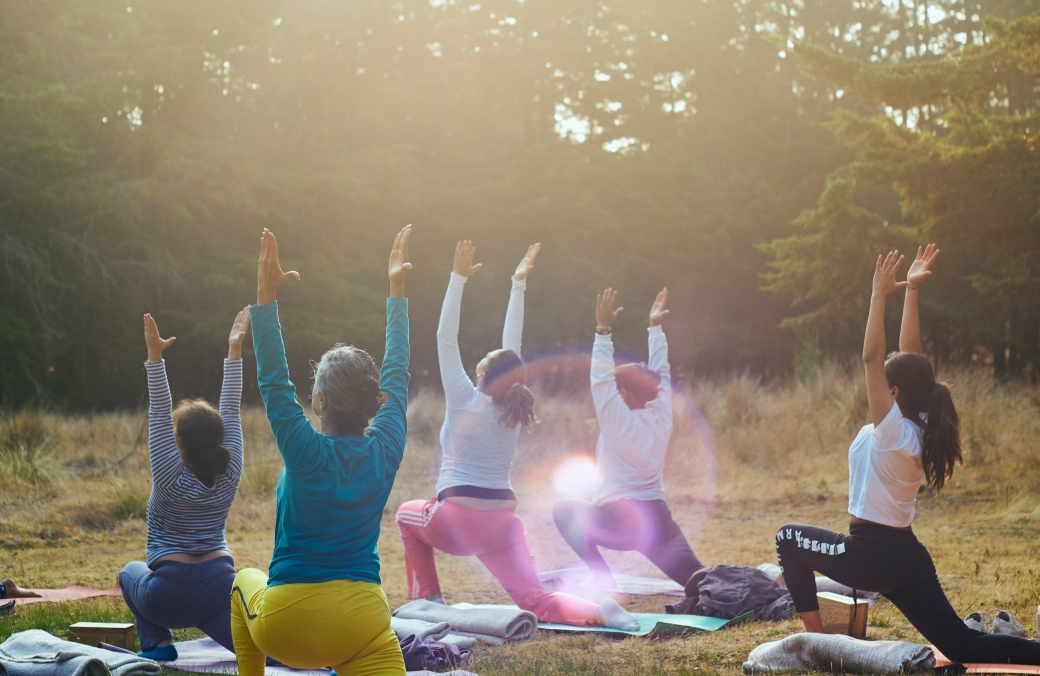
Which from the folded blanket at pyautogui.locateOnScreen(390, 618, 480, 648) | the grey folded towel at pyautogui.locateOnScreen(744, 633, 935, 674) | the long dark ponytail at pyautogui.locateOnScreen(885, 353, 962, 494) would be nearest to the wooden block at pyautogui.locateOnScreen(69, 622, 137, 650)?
the folded blanket at pyautogui.locateOnScreen(390, 618, 480, 648)

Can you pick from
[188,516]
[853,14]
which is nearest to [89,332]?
[188,516]

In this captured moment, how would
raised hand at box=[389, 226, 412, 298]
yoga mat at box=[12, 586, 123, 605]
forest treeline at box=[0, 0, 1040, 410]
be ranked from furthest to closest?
forest treeline at box=[0, 0, 1040, 410], yoga mat at box=[12, 586, 123, 605], raised hand at box=[389, 226, 412, 298]

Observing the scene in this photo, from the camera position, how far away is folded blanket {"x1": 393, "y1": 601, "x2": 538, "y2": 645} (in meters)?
4.42

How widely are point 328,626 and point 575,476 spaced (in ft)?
28.8

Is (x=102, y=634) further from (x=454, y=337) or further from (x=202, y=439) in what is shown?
(x=454, y=337)

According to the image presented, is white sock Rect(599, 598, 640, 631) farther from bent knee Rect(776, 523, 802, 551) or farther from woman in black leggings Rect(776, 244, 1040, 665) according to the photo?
woman in black leggings Rect(776, 244, 1040, 665)

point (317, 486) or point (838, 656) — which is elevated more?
point (317, 486)

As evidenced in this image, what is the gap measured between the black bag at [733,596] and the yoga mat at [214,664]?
174 centimetres

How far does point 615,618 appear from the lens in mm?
4633

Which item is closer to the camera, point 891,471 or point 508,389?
point 891,471

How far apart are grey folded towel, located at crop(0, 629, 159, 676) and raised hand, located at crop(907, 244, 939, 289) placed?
3.33 meters

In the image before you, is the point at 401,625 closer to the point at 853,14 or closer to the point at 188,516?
the point at 188,516

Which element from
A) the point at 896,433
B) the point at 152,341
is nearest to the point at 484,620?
the point at 152,341

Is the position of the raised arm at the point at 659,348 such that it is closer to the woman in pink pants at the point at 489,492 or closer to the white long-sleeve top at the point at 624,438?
the white long-sleeve top at the point at 624,438
